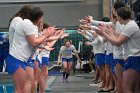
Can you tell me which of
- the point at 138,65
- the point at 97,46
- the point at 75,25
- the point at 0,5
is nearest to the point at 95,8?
the point at 75,25

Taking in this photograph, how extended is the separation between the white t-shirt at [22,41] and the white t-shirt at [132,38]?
1345mm

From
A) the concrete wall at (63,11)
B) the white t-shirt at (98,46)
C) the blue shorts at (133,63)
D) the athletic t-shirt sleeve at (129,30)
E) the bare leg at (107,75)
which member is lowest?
the bare leg at (107,75)

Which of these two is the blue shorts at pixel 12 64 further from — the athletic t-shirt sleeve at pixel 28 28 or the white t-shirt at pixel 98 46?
the white t-shirt at pixel 98 46

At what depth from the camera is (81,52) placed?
2364 cm

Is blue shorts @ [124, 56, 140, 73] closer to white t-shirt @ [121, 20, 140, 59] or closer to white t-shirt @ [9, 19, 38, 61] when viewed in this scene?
white t-shirt @ [121, 20, 140, 59]

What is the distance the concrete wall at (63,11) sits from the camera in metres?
24.4

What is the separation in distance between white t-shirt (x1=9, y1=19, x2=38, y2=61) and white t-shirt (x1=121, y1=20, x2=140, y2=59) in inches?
52.9

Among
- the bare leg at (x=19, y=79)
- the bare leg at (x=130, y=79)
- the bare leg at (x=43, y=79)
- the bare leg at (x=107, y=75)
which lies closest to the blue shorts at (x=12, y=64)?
the bare leg at (x=19, y=79)

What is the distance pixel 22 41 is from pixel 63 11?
19.2 metres

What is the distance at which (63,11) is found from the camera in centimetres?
2472

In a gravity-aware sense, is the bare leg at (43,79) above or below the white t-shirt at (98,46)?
below

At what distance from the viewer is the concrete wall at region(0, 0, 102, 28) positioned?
24.4 m

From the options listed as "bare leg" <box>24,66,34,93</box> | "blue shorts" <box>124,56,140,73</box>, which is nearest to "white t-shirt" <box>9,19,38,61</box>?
"bare leg" <box>24,66,34,93</box>

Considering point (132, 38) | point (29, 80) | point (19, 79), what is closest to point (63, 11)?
point (29, 80)
